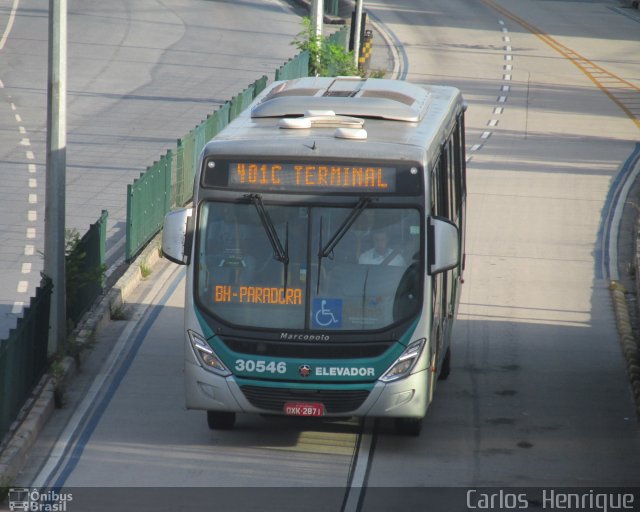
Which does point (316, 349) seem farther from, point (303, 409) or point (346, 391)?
point (303, 409)

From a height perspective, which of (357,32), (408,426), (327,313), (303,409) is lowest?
(357,32)

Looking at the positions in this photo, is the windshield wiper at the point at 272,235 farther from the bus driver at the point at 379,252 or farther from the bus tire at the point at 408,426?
the bus tire at the point at 408,426

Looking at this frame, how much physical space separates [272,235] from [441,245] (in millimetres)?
1617

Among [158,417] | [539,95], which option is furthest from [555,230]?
[539,95]

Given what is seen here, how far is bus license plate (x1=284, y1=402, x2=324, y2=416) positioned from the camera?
12.8m

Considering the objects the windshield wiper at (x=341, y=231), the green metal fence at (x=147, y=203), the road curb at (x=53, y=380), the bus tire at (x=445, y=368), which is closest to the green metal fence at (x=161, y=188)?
the green metal fence at (x=147, y=203)

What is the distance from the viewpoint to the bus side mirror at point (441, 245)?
1269cm

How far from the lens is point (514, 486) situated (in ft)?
40.7

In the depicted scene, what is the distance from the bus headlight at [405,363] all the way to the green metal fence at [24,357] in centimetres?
366

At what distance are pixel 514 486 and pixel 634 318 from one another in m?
7.22

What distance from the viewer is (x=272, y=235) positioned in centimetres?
1278

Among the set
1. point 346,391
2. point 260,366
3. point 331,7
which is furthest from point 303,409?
point 331,7

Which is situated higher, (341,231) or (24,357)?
(341,231)

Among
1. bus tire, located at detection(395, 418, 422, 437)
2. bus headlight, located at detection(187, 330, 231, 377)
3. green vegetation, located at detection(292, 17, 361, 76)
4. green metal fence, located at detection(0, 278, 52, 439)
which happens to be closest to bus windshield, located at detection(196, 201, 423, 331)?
bus headlight, located at detection(187, 330, 231, 377)
